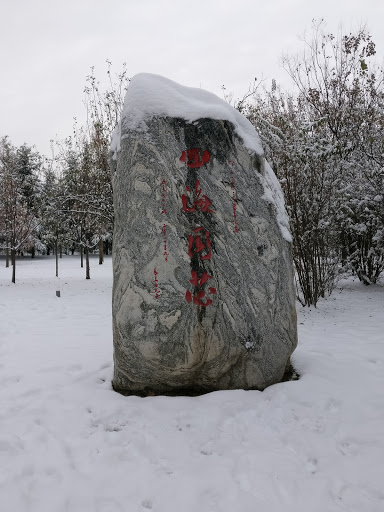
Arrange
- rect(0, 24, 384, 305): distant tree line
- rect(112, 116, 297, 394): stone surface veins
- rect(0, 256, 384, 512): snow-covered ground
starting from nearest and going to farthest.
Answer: rect(0, 256, 384, 512): snow-covered ground
rect(112, 116, 297, 394): stone surface veins
rect(0, 24, 384, 305): distant tree line

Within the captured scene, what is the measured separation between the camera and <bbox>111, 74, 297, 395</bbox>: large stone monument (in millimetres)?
3168

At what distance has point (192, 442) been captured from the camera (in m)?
2.61

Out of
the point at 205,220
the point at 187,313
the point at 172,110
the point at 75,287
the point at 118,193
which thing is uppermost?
the point at 172,110

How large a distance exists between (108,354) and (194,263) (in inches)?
79.8

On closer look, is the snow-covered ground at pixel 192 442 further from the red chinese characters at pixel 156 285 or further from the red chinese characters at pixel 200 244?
the red chinese characters at pixel 200 244

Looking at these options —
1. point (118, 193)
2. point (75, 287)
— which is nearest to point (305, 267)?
point (118, 193)

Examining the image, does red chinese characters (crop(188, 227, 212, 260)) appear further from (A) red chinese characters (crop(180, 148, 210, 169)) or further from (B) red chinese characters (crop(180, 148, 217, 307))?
(A) red chinese characters (crop(180, 148, 210, 169))

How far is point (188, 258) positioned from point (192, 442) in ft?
4.94

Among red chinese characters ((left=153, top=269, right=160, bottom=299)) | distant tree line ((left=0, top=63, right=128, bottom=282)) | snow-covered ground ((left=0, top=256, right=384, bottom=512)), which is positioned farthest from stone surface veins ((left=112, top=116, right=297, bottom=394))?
distant tree line ((left=0, top=63, right=128, bottom=282))

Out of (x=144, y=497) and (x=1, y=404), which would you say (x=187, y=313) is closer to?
(x=144, y=497)

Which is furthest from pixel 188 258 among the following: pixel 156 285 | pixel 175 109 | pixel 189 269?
pixel 175 109

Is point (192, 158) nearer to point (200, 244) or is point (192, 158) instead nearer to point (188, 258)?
point (200, 244)

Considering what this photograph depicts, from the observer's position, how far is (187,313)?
3143 mm

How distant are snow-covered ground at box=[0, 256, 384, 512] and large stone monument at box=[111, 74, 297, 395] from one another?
31cm
